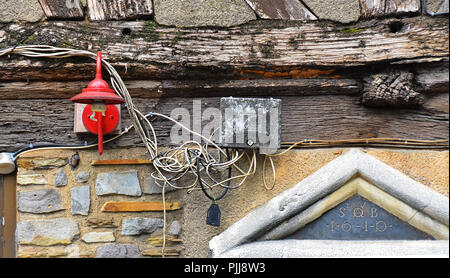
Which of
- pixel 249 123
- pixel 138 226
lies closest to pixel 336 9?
pixel 249 123

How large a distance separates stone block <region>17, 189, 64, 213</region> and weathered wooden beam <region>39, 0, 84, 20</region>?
0.84 meters

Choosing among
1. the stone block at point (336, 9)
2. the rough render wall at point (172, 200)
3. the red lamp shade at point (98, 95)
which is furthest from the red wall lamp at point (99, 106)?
the stone block at point (336, 9)

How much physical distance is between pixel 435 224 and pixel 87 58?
1.81 metres

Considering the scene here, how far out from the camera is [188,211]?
91.2 inches

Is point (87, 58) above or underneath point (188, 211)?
above

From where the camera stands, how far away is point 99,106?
2.07 metres

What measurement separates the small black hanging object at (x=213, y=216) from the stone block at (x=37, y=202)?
2.31ft

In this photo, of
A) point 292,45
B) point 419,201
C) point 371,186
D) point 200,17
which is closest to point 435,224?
point 419,201

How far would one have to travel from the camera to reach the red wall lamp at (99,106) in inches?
79.7

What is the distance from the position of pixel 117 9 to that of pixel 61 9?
10.4 inches

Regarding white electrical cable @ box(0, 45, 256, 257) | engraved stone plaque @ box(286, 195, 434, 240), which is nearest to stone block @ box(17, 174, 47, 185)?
white electrical cable @ box(0, 45, 256, 257)

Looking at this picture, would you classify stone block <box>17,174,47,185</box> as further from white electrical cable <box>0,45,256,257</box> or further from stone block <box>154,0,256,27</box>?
stone block <box>154,0,256,27</box>

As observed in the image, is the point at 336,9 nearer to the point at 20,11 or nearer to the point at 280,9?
the point at 280,9

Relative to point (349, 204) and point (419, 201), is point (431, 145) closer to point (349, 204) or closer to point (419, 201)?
point (419, 201)
